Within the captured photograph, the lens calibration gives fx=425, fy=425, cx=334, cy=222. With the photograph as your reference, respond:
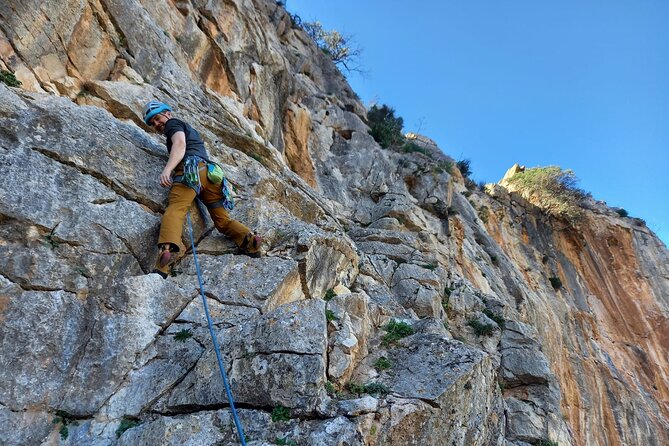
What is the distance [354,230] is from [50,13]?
9989mm

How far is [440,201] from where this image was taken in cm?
2023

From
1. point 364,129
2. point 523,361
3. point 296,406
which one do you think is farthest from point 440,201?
point 296,406

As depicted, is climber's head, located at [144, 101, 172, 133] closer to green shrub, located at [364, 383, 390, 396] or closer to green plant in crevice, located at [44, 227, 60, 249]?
green plant in crevice, located at [44, 227, 60, 249]

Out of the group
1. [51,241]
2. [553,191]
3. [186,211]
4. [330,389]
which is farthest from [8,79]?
[553,191]

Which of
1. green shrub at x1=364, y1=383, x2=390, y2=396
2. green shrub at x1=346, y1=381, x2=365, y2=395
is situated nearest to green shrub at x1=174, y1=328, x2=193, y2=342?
green shrub at x1=346, y1=381, x2=365, y2=395

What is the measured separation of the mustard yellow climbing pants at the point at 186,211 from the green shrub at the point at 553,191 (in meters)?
30.2

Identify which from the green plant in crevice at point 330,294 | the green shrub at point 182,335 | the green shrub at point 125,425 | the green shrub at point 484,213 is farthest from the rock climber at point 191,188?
the green shrub at point 484,213

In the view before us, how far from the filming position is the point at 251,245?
601 centimetres

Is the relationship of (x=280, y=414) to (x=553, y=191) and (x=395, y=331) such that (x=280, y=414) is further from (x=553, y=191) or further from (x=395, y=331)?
(x=553, y=191)

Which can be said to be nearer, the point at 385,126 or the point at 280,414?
the point at 280,414

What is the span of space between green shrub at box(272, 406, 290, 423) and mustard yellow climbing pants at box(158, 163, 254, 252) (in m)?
2.50

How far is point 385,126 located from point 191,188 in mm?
20545

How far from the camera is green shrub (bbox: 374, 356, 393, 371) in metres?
5.00

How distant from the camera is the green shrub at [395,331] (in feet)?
18.6
